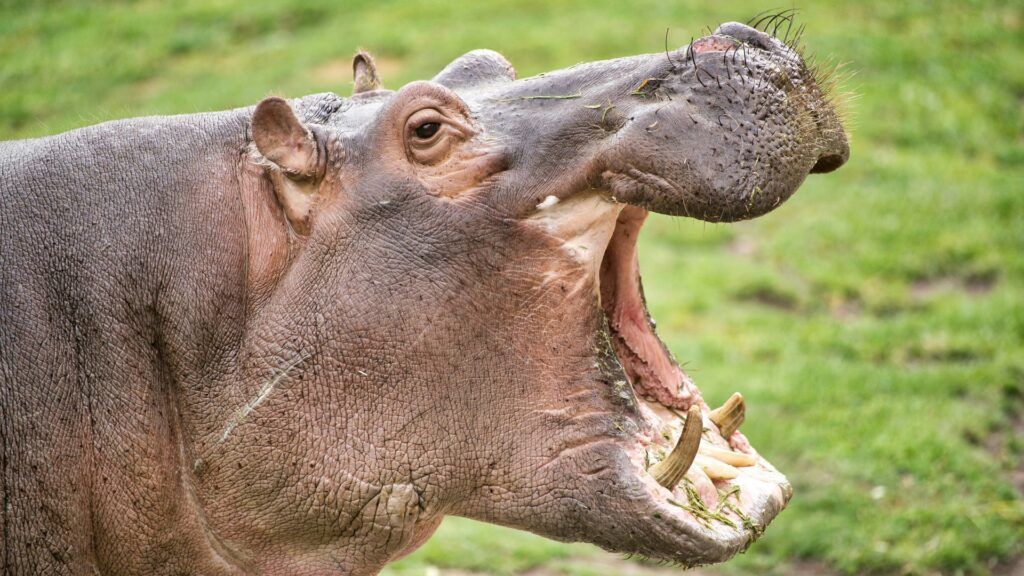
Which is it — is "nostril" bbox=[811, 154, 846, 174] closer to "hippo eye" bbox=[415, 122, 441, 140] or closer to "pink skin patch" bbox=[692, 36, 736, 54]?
"pink skin patch" bbox=[692, 36, 736, 54]

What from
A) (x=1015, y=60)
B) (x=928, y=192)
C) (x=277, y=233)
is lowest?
(x=928, y=192)

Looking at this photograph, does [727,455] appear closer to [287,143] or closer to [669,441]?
[669,441]

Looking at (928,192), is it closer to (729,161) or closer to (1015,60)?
(1015,60)

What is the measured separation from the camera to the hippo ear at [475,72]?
327 cm

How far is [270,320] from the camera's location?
118 inches

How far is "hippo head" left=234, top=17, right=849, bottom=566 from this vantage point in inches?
113

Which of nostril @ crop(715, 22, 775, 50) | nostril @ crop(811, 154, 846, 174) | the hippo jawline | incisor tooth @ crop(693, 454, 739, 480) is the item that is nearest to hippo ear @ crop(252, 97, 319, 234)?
the hippo jawline

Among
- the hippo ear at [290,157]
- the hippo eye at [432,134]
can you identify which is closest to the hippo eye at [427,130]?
the hippo eye at [432,134]

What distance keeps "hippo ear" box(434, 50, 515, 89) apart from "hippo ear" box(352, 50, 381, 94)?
274 millimetres

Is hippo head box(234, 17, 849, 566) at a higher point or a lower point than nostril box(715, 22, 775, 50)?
lower

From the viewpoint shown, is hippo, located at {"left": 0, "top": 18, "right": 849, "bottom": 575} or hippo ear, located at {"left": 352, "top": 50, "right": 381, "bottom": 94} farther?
hippo ear, located at {"left": 352, "top": 50, "right": 381, "bottom": 94}

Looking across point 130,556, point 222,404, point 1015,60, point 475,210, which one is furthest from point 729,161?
point 1015,60

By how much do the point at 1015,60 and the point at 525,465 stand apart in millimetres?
10408

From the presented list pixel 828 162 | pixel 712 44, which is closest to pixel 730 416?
pixel 828 162
